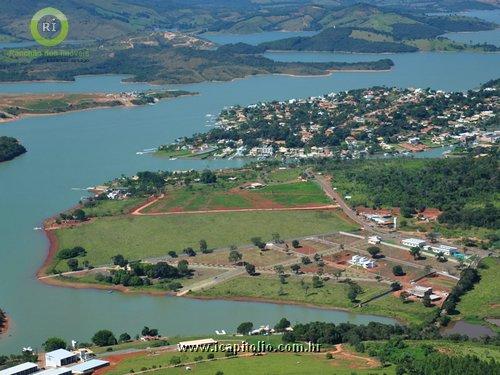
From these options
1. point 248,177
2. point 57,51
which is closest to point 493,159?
point 248,177

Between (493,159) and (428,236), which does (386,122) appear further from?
(428,236)

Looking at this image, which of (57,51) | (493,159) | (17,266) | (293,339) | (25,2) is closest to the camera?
(293,339)

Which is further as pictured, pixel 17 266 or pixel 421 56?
pixel 421 56

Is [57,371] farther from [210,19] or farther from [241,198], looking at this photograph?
[210,19]

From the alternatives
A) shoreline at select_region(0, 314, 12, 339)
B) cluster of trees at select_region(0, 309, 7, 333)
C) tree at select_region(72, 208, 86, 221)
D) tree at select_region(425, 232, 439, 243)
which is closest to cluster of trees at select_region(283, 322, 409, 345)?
shoreline at select_region(0, 314, 12, 339)

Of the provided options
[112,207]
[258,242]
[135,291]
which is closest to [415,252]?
[258,242]

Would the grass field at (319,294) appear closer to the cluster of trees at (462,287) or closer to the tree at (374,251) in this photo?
the cluster of trees at (462,287)

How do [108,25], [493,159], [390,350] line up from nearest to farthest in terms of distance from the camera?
[390,350], [493,159], [108,25]
